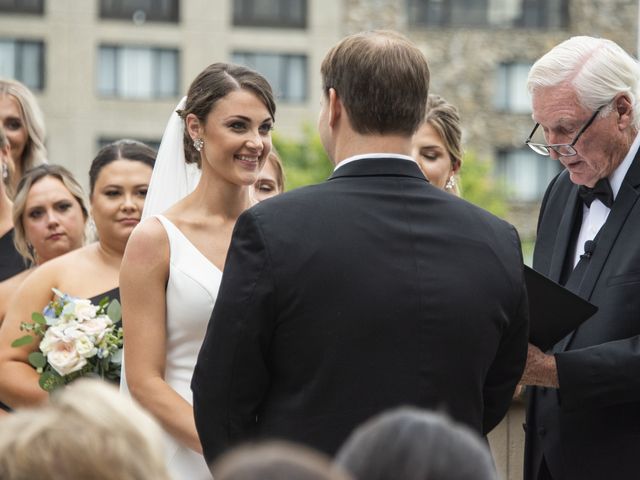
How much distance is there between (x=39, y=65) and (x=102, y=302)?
143ft

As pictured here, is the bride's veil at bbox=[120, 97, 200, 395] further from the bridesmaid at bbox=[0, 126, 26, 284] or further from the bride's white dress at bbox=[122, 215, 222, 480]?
the bridesmaid at bbox=[0, 126, 26, 284]

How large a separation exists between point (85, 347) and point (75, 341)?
66 mm

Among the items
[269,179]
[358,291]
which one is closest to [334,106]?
[358,291]

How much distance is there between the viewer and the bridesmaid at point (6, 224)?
7.28 meters

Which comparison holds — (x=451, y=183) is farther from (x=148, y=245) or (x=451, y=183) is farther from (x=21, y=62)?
(x=21, y=62)

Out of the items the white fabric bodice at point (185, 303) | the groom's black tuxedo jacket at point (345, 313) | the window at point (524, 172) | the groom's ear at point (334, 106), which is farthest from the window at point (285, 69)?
the groom's black tuxedo jacket at point (345, 313)

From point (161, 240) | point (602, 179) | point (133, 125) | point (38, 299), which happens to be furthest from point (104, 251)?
point (133, 125)

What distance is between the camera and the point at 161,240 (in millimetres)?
4891

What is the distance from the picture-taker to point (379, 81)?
12.6ft

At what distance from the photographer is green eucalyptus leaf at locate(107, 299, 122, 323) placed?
5.77 metres

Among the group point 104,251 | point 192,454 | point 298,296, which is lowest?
point 192,454

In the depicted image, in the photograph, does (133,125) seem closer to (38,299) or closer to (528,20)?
(528,20)

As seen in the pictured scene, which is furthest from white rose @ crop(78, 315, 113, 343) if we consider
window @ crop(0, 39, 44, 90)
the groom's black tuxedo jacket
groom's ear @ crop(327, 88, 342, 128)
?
window @ crop(0, 39, 44, 90)

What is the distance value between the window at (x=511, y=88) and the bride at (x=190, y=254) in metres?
45.3
